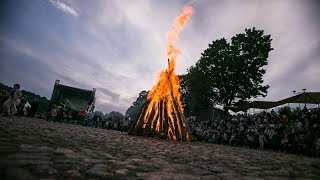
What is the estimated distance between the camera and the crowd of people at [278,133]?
1283cm

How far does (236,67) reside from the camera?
3275cm

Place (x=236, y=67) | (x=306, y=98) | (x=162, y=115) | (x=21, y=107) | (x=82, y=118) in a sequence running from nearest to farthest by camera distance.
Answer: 1. (x=162, y=115)
2. (x=21, y=107)
3. (x=306, y=98)
4. (x=82, y=118)
5. (x=236, y=67)

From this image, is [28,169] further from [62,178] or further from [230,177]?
[230,177]

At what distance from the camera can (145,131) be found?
11906mm

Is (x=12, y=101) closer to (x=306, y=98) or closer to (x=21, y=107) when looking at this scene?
(x=21, y=107)

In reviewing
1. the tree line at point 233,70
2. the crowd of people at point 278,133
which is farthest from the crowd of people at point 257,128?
the tree line at point 233,70

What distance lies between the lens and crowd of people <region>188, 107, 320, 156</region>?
42.1ft

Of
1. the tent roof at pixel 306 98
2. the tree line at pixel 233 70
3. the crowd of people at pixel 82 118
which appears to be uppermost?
the tree line at pixel 233 70

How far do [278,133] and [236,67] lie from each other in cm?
1854

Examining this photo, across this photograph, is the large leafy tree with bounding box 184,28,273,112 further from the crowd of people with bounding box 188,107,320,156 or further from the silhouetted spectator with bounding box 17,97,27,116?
the silhouetted spectator with bounding box 17,97,27,116

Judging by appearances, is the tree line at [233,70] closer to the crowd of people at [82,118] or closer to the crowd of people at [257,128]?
the crowd of people at [82,118]

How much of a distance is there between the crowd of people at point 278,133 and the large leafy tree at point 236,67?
11449 mm

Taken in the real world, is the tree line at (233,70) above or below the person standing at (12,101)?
above

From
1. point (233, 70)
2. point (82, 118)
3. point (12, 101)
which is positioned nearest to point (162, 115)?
point (12, 101)
